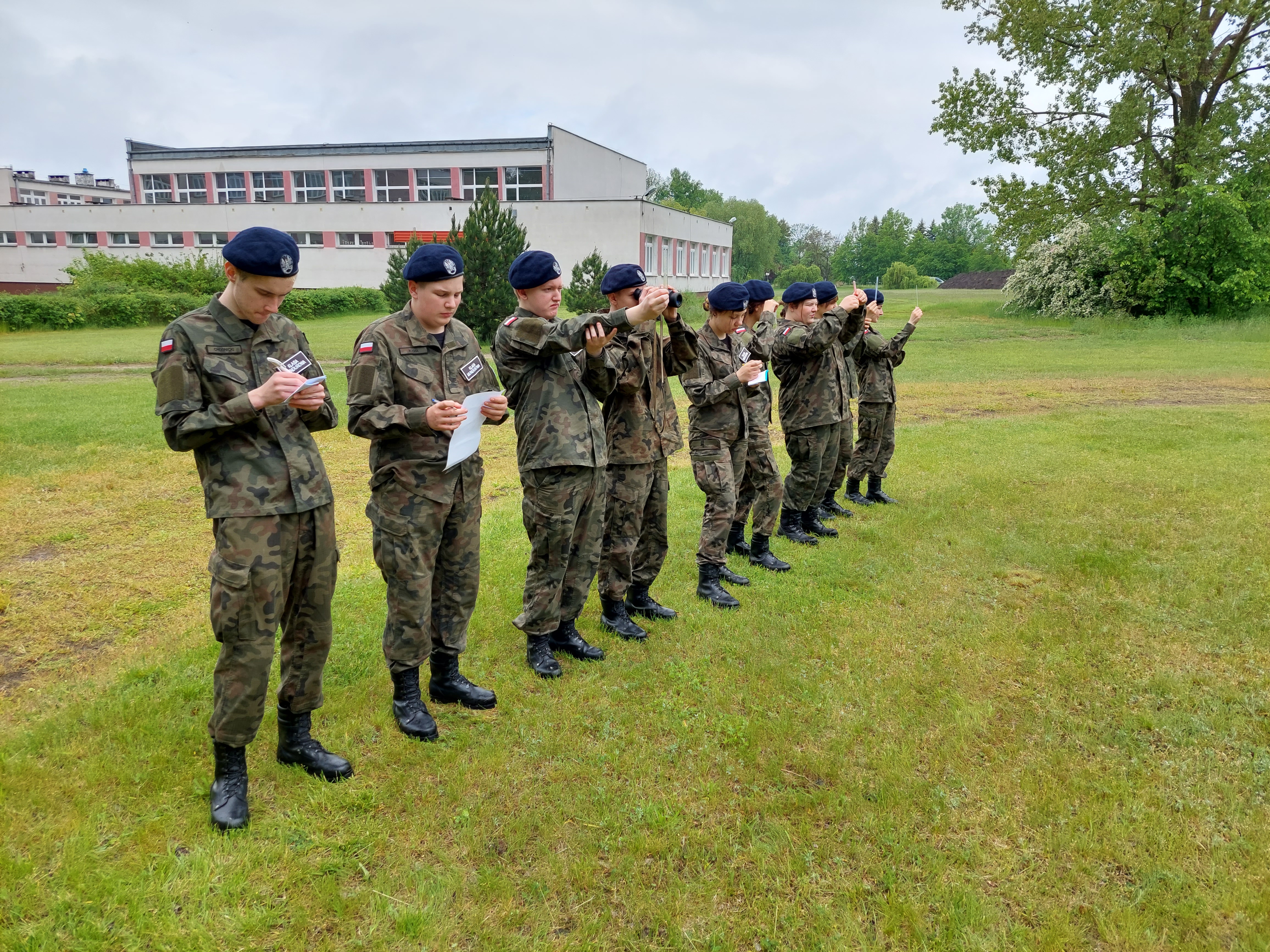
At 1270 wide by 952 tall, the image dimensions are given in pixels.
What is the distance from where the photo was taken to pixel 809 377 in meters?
7.11

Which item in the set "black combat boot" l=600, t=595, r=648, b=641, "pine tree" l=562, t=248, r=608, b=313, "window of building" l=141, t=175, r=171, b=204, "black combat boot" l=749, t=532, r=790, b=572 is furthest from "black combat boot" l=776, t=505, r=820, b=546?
"window of building" l=141, t=175, r=171, b=204

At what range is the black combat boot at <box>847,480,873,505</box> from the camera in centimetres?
870

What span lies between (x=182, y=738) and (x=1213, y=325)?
33.0 metres

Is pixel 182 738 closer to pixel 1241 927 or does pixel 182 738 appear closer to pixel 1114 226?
pixel 1241 927

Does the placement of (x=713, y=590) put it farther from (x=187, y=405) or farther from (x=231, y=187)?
(x=231, y=187)

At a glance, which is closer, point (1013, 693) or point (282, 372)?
point (282, 372)

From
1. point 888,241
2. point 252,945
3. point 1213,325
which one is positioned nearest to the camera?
point 252,945

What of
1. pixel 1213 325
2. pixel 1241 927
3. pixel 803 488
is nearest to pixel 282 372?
pixel 1241 927

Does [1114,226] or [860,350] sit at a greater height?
[1114,226]

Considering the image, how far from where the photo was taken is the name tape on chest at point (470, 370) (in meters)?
3.98

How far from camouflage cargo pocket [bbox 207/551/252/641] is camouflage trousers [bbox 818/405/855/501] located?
538cm

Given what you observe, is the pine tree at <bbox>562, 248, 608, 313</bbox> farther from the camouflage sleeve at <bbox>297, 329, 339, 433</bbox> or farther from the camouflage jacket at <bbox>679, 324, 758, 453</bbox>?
the camouflage sleeve at <bbox>297, 329, 339, 433</bbox>

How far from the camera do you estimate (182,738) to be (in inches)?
153

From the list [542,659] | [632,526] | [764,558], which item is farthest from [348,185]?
[542,659]
